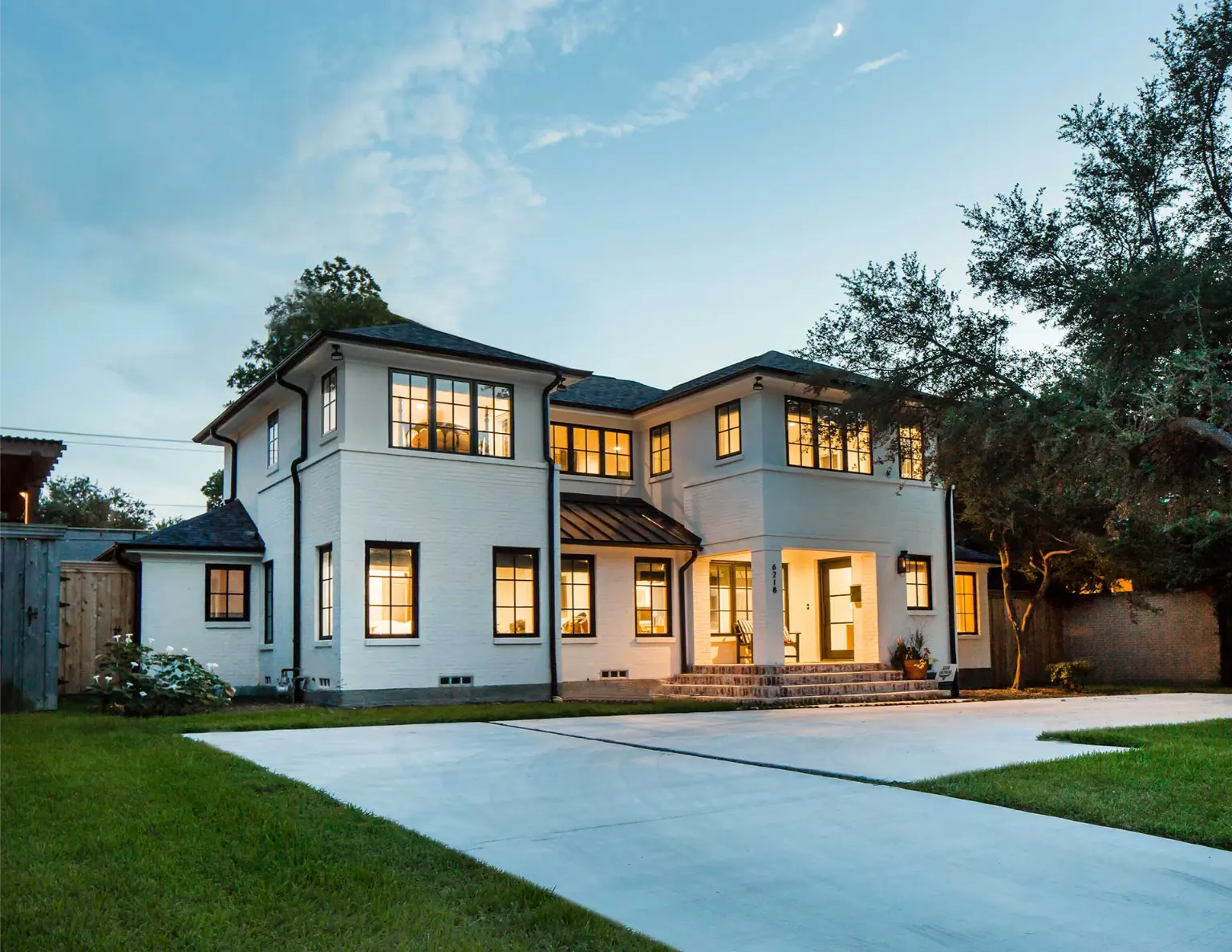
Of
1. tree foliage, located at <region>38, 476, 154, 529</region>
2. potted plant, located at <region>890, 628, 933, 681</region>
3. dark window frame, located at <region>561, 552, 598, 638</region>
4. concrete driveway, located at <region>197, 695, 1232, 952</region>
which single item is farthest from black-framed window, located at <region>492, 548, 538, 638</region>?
tree foliage, located at <region>38, 476, 154, 529</region>

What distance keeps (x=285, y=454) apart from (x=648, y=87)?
26.9 feet

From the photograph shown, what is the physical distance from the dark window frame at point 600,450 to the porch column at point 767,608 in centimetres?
373

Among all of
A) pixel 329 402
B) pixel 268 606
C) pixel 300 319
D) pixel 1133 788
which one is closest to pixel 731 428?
pixel 329 402

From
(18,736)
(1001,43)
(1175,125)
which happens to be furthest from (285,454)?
(1175,125)

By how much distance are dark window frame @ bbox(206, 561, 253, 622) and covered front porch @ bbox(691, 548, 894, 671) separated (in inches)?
300

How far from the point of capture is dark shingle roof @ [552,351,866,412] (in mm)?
16906

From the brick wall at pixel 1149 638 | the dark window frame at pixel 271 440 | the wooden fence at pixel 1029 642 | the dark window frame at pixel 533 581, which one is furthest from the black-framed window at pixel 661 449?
the brick wall at pixel 1149 638

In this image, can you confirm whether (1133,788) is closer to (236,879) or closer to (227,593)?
(236,879)

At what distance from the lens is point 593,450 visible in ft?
64.4

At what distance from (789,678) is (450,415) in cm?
687

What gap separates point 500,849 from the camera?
5.07 metres

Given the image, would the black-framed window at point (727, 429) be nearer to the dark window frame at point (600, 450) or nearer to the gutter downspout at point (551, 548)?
the dark window frame at point (600, 450)

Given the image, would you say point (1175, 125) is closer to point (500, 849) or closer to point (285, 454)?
point (500, 849)

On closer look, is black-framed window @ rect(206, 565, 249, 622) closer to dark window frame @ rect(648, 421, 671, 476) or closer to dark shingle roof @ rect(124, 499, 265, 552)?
dark shingle roof @ rect(124, 499, 265, 552)
